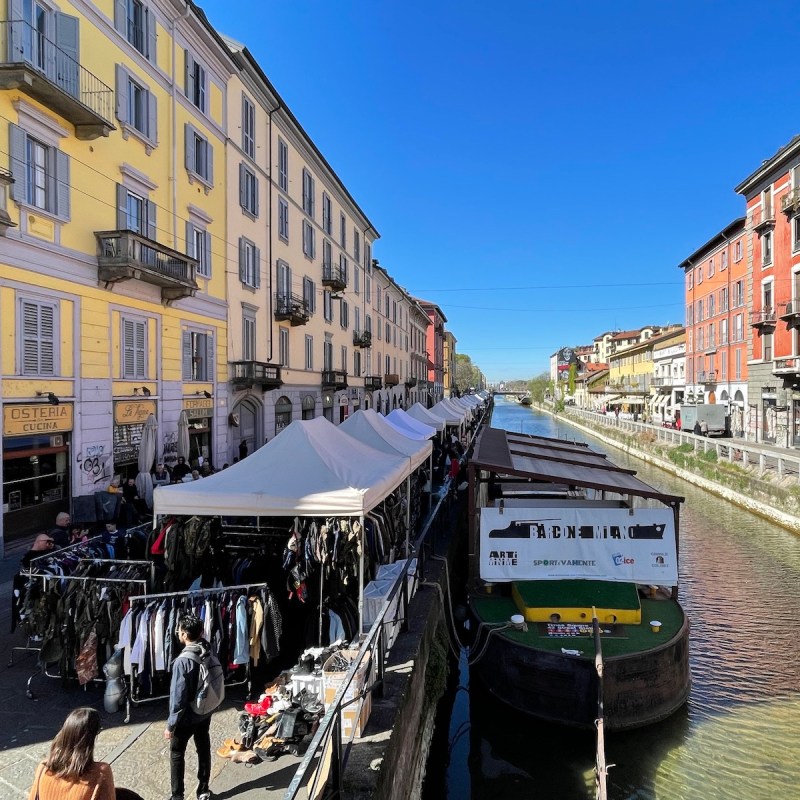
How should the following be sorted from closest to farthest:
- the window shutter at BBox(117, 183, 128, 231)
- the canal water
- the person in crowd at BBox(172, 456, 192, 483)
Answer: the canal water → the person in crowd at BBox(172, 456, 192, 483) → the window shutter at BBox(117, 183, 128, 231)

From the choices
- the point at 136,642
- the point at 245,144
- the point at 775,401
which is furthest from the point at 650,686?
the point at 775,401

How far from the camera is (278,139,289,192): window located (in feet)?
84.7

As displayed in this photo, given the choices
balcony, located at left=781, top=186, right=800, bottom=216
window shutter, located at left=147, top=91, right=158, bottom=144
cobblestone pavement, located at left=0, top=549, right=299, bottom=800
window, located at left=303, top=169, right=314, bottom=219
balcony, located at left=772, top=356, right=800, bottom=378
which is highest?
window, located at left=303, top=169, right=314, bottom=219

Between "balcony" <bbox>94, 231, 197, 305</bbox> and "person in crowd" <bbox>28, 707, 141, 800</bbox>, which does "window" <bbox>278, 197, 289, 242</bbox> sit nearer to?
"balcony" <bbox>94, 231, 197, 305</bbox>

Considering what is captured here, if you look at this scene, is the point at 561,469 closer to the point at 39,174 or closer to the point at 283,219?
the point at 39,174

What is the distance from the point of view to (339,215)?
118ft

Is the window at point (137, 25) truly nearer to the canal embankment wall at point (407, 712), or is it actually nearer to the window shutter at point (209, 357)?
the window shutter at point (209, 357)

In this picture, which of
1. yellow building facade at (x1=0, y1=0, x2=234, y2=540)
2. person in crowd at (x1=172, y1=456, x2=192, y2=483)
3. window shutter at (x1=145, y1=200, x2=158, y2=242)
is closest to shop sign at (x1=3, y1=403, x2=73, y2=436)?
yellow building facade at (x1=0, y1=0, x2=234, y2=540)

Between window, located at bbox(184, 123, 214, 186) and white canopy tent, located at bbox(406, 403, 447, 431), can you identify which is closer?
window, located at bbox(184, 123, 214, 186)

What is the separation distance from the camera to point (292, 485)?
248 inches

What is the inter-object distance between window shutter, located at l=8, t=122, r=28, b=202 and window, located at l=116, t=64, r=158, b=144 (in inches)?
149

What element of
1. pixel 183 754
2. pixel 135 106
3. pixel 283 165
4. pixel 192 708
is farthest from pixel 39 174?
pixel 283 165

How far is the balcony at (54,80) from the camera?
11.0m

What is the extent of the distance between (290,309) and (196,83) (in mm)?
9410
